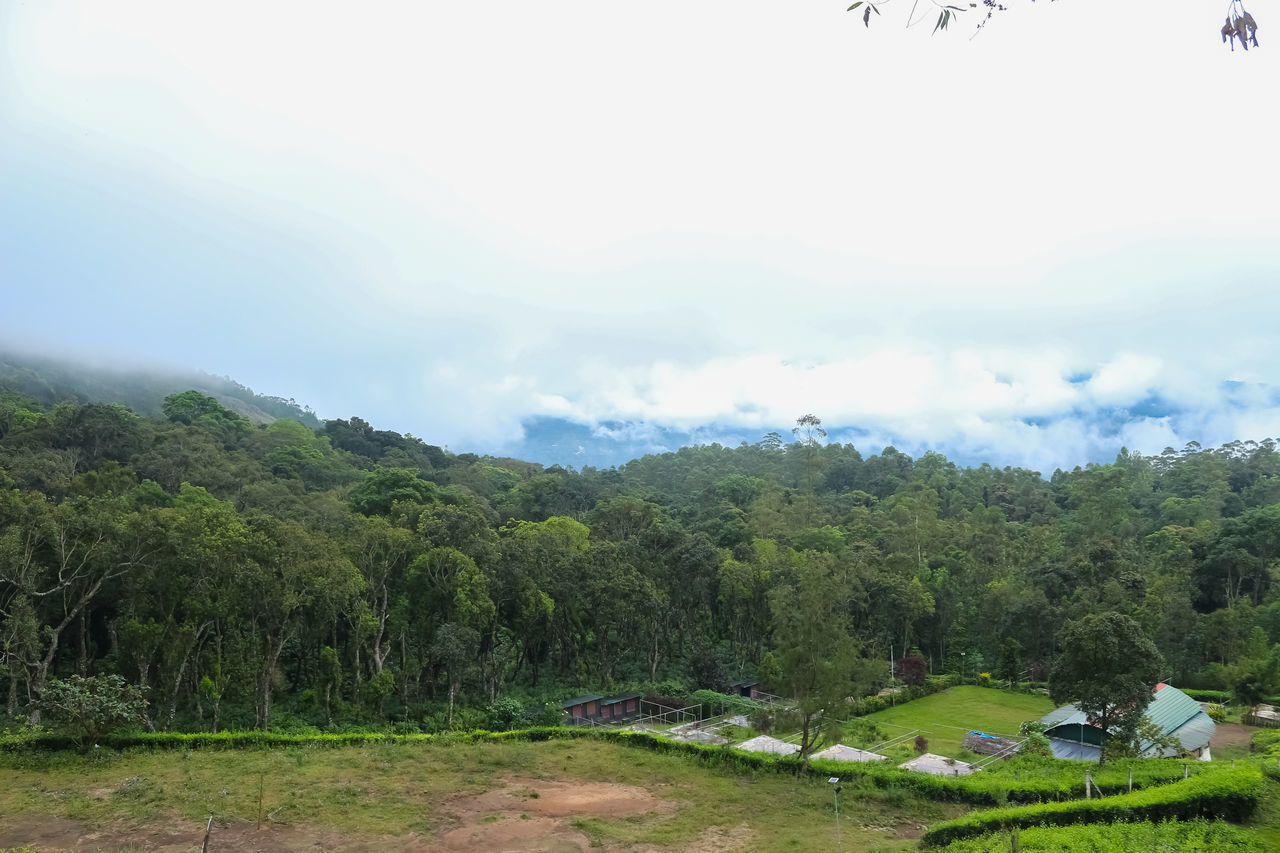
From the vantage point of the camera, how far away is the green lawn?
2791 cm

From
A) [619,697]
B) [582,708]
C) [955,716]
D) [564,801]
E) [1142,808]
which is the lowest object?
[955,716]

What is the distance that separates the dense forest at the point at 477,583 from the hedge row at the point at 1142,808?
686 cm

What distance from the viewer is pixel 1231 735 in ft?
87.5

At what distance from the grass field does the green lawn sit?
8.37 m

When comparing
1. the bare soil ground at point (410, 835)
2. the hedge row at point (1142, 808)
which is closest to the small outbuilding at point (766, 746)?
the bare soil ground at point (410, 835)

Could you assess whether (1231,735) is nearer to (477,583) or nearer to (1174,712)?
(1174,712)

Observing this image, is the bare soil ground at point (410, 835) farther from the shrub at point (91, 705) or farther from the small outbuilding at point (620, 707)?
the small outbuilding at point (620, 707)

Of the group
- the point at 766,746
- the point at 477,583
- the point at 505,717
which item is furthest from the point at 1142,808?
the point at 477,583

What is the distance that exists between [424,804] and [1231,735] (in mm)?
27646

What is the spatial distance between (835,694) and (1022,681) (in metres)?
22.7

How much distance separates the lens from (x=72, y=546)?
2325 cm

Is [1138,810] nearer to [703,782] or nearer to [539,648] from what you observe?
[703,782]

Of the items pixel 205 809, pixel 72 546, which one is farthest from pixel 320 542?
pixel 205 809

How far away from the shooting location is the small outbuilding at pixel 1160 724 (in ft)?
77.6
